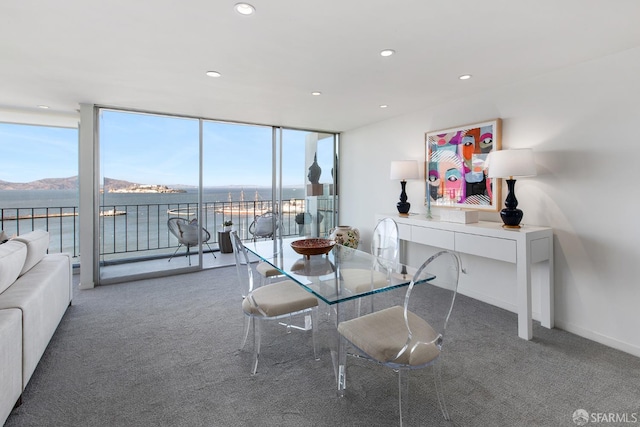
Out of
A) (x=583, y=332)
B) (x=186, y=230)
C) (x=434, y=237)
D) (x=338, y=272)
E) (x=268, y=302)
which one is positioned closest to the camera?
(x=268, y=302)

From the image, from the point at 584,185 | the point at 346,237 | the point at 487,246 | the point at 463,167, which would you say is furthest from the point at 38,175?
the point at 584,185

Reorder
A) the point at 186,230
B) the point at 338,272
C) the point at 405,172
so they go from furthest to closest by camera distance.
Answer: the point at 186,230 → the point at 405,172 → the point at 338,272

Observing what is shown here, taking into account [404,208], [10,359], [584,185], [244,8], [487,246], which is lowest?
[10,359]

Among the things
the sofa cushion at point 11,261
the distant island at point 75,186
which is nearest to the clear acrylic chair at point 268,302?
the sofa cushion at point 11,261

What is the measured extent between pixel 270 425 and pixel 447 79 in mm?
3062

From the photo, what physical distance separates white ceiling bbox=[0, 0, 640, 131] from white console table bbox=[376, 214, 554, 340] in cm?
140

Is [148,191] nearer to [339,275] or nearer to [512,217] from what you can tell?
[339,275]

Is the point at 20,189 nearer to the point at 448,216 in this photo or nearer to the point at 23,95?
the point at 23,95

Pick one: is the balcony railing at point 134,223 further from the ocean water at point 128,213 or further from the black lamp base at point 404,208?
the black lamp base at point 404,208

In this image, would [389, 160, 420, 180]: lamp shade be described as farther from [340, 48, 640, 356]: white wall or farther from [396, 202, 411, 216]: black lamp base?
[340, 48, 640, 356]: white wall

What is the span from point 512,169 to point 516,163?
2.3 inches

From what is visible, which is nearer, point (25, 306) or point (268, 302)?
point (25, 306)

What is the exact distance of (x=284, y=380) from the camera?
196 cm

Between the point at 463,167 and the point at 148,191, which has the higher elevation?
the point at 463,167
